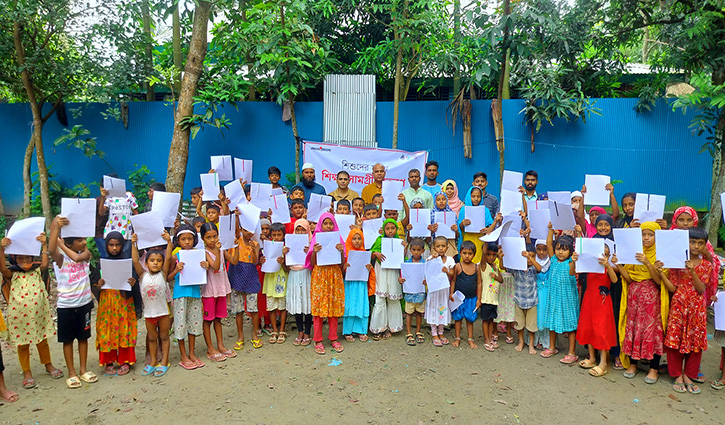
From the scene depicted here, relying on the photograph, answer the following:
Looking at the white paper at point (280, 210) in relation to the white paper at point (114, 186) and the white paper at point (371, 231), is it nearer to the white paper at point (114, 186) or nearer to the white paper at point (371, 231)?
the white paper at point (371, 231)

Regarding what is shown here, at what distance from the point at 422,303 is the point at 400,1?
5466mm

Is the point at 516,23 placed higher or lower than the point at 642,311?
higher

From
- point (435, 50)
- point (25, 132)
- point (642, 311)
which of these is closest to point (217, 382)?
point (642, 311)

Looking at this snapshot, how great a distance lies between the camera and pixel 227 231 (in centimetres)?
468

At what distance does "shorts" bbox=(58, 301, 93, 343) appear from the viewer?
407cm

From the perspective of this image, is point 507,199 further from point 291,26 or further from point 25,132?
point 25,132

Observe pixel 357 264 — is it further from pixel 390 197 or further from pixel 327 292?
pixel 390 197

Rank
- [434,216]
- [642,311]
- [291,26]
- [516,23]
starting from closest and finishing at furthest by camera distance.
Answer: [642,311] → [434,216] → [516,23] → [291,26]

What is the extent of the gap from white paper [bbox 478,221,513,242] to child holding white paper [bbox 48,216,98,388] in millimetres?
3593

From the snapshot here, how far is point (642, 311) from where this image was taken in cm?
415

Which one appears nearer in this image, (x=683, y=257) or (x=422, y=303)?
(x=683, y=257)

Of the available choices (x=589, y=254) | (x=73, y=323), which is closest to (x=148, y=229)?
(x=73, y=323)

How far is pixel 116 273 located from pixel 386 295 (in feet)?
8.35

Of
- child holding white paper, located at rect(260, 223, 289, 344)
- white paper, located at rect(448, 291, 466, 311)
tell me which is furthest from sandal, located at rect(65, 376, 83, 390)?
white paper, located at rect(448, 291, 466, 311)
